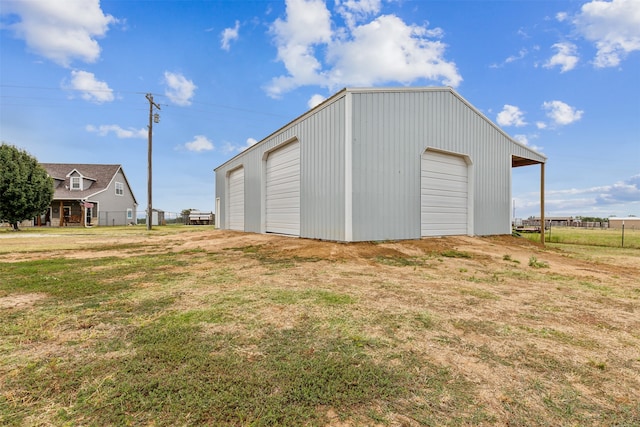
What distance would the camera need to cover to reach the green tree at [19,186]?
17734 millimetres

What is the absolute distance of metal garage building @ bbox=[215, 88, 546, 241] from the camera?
25.6ft

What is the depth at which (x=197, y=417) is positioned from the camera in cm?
133

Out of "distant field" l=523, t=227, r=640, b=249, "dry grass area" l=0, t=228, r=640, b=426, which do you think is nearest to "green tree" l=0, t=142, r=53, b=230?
"dry grass area" l=0, t=228, r=640, b=426

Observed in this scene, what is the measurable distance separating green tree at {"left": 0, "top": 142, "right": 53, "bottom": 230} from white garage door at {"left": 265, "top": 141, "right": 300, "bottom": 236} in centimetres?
1816

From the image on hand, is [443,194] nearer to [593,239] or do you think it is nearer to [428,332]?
[428,332]

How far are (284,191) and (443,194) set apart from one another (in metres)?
5.83

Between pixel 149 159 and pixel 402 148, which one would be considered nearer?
pixel 402 148

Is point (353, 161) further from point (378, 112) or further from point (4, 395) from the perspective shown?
point (4, 395)

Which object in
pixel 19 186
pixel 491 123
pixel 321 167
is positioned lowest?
pixel 321 167

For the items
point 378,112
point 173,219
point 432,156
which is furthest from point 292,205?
point 173,219

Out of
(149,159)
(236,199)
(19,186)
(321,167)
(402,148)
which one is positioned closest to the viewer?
(402,148)

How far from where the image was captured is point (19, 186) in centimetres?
1806

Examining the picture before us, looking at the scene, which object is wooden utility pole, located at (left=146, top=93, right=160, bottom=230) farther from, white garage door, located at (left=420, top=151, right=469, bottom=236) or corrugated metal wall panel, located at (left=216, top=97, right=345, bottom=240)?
white garage door, located at (left=420, top=151, right=469, bottom=236)

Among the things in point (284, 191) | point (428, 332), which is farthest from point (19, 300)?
point (284, 191)
